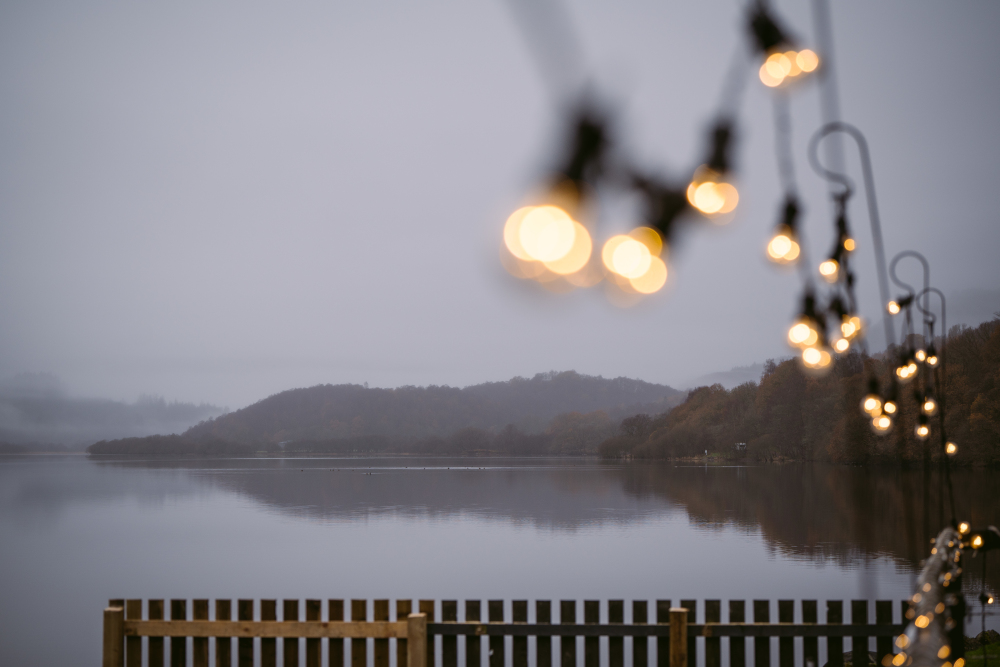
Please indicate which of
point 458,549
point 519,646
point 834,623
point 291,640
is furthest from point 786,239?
point 458,549

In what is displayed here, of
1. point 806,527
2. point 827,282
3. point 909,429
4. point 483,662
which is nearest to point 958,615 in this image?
point 483,662

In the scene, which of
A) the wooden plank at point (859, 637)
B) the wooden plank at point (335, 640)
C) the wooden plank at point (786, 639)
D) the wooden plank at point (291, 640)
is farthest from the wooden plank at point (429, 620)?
the wooden plank at point (859, 637)

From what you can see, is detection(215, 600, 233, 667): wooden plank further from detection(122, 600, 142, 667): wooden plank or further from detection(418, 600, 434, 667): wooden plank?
detection(418, 600, 434, 667): wooden plank

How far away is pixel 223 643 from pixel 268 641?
32cm

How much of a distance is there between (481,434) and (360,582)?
158 metres

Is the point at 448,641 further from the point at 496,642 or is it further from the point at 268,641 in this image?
the point at 268,641

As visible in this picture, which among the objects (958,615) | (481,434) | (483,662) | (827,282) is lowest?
(481,434)

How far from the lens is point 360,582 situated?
16.5m

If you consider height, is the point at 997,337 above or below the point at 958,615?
above

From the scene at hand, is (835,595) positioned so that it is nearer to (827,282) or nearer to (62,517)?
(827,282)

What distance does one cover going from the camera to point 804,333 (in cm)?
567

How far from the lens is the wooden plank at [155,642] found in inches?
211

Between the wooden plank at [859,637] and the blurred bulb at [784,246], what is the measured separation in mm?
2437

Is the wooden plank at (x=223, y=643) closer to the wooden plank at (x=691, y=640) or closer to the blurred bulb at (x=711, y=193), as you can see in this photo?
the wooden plank at (x=691, y=640)
